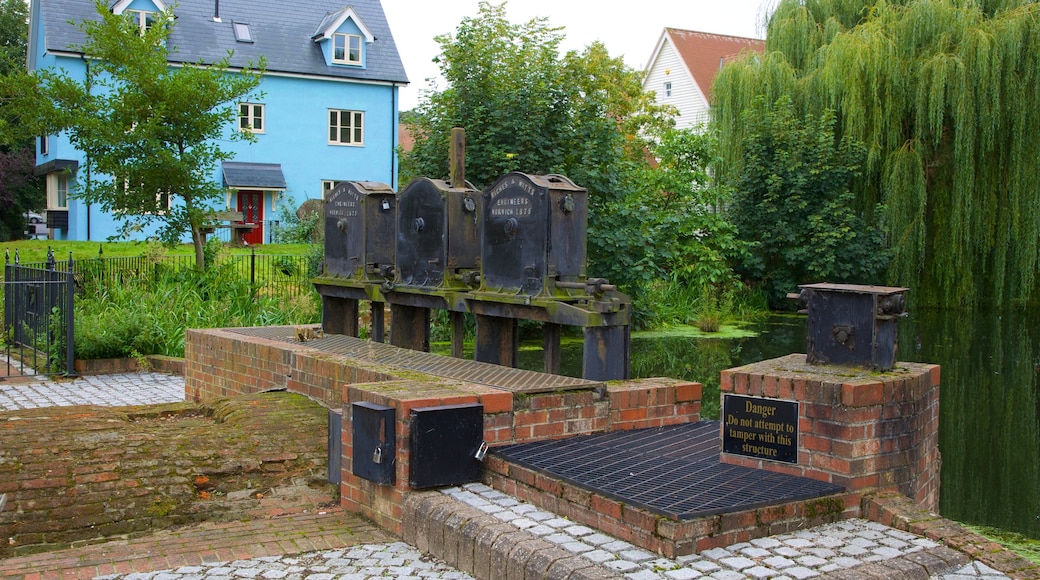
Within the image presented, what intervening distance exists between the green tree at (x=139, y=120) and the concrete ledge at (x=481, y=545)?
45.6 feet

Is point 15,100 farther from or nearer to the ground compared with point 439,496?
farther from the ground

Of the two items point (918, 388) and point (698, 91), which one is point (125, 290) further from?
point (698, 91)

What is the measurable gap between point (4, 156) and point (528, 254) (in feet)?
112

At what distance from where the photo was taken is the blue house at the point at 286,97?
108 ft

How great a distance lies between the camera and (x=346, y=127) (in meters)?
35.8

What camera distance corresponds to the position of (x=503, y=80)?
17.4m

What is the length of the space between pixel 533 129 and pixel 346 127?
20183mm

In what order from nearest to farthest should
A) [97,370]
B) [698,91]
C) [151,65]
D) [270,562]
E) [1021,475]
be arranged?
[270,562] < [1021,475] < [97,370] < [151,65] < [698,91]

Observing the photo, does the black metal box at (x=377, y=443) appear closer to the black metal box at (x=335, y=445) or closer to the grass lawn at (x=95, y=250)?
the black metal box at (x=335, y=445)

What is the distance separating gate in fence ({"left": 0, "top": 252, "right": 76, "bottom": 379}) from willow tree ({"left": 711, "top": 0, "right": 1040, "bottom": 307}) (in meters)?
17.6

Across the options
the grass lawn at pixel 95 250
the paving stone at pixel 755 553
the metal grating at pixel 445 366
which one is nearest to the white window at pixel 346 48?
the grass lawn at pixel 95 250

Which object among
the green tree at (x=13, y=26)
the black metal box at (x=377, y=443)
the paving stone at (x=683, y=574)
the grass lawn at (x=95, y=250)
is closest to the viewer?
the paving stone at (x=683, y=574)

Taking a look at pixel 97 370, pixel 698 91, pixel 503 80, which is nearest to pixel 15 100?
pixel 97 370

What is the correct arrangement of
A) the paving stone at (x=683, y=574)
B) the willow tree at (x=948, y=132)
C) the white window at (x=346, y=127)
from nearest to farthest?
the paving stone at (x=683, y=574), the willow tree at (x=948, y=132), the white window at (x=346, y=127)
